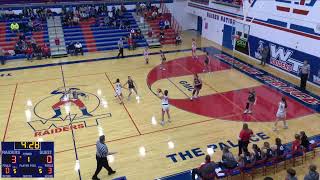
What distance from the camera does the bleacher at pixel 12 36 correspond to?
26339 millimetres

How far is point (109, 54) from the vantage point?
2631 cm

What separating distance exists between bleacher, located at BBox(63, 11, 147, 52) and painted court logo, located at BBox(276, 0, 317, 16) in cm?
1258

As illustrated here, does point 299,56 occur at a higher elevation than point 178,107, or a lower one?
higher

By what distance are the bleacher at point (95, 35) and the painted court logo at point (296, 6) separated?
12.6m

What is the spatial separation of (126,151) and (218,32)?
19359 mm

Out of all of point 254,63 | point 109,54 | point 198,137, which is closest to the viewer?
point 198,137

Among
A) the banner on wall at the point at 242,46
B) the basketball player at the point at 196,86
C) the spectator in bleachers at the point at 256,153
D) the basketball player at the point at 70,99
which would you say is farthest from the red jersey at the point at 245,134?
the banner on wall at the point at 242,46

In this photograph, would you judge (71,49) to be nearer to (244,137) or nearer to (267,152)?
(244,137)

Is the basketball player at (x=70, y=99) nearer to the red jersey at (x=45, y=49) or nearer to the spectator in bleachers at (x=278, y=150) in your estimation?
the red jersey at (x=45, y=49)

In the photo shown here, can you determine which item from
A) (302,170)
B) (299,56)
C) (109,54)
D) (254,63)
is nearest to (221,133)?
(302,170)

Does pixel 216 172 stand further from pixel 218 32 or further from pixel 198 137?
pixel 218 32

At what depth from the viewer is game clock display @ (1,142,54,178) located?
790 cm

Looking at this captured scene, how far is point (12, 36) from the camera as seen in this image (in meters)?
27.5

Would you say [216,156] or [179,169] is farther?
[216,156]
